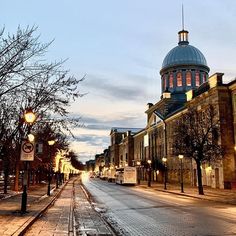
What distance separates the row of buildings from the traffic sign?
27.3m

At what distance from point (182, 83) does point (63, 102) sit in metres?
75.0

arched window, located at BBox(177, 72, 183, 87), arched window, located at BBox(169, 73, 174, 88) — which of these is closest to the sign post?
arched window, located at BBox(177, 72, 183, 87)

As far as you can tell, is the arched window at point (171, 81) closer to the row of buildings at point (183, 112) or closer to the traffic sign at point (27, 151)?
the row of buildings at point (183, 112)

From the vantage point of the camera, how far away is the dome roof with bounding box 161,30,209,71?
90.1 metres

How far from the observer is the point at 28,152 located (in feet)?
61.7

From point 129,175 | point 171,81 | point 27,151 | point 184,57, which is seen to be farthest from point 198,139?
point 184,57

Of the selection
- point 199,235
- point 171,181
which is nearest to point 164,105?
point 171,181

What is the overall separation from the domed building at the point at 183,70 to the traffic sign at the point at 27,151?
233 feet

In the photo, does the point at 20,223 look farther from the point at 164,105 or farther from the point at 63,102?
the point at 164,105

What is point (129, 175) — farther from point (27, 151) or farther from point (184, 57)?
point (27, 151)

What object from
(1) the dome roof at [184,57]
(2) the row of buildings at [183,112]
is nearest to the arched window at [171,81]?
(2) the row of buildings at [183,112]

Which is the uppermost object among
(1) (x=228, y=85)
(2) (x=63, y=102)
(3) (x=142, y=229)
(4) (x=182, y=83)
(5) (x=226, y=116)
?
(4) (x=182, y=83)

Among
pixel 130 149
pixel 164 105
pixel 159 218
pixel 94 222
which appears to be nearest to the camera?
pixel 94 222

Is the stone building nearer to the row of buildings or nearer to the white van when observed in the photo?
the row of buildings
